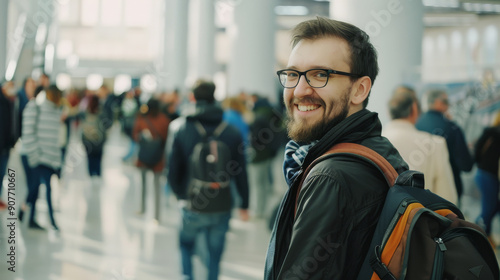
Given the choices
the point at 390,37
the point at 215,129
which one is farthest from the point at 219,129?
the point at 390,37

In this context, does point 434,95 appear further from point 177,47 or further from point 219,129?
point 177,47

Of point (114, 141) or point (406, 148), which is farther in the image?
point (114, 141)

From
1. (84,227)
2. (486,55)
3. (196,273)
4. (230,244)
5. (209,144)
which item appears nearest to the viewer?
(209,144)

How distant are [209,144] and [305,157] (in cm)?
313

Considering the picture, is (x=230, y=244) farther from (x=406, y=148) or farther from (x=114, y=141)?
(x=114, y=141)

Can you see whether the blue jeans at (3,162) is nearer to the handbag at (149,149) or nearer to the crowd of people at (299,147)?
the crowd of people at (299,147)

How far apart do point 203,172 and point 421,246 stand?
337cm

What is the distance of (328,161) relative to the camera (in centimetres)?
161

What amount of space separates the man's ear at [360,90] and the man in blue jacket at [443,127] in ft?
13.9

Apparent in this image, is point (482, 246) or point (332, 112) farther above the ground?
point (332, 112)

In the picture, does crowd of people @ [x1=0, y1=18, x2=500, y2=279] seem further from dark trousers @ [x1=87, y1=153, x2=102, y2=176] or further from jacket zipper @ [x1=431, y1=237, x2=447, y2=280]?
jacket zipper @ [x1=431, y1=237, x2=447, y2=280]

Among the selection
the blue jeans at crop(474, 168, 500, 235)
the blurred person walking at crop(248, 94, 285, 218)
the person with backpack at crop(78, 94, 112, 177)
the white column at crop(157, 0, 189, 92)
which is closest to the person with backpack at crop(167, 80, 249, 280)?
the blue jeans at crop(474, 168, 500, 235)

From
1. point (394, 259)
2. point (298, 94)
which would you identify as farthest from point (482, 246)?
point (298, 94)

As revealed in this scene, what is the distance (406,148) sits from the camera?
4.22 meters
